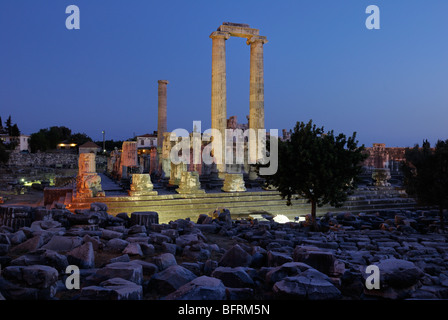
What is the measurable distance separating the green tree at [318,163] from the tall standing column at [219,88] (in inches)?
396

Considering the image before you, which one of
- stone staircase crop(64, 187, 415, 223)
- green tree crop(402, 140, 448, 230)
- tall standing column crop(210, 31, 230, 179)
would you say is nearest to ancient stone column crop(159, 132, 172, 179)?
tall standing column crop(210, 31, 230, 179)

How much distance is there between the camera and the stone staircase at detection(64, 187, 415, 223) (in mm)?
11938

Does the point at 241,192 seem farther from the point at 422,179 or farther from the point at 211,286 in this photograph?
the point at 211,286

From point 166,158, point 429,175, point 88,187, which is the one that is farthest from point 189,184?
point 429,175

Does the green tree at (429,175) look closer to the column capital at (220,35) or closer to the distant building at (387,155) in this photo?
the column capital at (220,35)

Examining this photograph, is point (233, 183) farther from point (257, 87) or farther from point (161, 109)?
point (161, 109)

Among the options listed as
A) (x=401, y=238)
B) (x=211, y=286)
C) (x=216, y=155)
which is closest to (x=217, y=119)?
(x=216, y=155)

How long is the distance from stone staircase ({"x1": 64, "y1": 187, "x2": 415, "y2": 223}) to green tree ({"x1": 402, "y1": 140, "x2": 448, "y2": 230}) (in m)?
4.84

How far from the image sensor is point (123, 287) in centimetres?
340

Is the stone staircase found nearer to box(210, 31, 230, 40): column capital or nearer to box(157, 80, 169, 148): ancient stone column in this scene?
box(210, 31, 230, 40): column capital

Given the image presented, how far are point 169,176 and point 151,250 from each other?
1325 centimetres

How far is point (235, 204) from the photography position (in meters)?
13.6

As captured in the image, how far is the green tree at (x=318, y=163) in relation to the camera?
873 cm

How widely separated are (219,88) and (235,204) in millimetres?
8848
